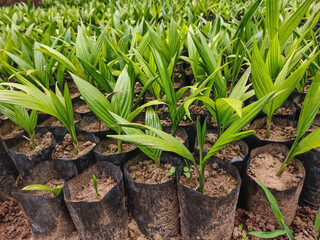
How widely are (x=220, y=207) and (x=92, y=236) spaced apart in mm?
497

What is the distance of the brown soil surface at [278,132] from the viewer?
1145mm

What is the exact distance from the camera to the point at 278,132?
1.19m

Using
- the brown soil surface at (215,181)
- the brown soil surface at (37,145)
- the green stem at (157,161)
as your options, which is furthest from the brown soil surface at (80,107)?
the brown soil surface at (215,181)

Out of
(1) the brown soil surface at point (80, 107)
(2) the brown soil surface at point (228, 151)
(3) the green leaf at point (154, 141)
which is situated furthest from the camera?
(1) the brown soil surface at point (80, 107)

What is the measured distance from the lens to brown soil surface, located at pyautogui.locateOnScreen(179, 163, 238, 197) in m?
0.93

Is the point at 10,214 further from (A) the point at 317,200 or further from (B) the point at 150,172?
(A) the point at 317,200

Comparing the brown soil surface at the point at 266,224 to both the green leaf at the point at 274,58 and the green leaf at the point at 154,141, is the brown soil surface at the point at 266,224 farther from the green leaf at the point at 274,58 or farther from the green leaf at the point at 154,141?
the green leaf at the point at 274,58

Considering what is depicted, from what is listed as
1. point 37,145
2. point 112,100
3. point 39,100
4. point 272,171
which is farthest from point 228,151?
point 37,145

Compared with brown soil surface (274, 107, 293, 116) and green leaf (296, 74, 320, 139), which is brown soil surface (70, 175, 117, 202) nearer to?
green leaf (296, 74, 320, 139)

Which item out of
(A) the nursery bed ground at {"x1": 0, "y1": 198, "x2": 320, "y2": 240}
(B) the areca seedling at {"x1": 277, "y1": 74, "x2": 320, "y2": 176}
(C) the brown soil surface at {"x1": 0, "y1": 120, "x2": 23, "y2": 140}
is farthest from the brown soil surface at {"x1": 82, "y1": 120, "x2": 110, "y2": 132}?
(B) the areca seedling at {"x1": 277, "y1": 74, "x2": 320, "y2": 176}

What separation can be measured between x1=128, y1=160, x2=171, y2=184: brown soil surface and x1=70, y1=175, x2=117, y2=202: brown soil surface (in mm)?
91

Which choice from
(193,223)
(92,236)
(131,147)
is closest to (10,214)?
(92,236)

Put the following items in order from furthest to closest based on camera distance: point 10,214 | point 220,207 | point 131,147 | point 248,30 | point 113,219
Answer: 1. point 248,30
2. point 10,214
3. point 131,147
4. point 113,219
5. point 220,207

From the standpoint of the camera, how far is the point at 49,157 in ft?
3.92
